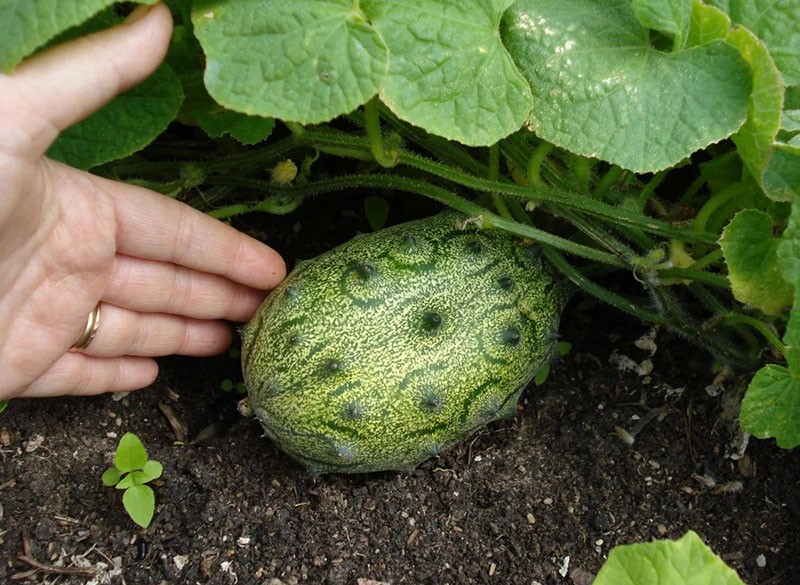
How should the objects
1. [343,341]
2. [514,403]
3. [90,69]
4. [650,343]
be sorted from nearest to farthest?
[90,69]
[343,341]
[514,403]
[650,343]

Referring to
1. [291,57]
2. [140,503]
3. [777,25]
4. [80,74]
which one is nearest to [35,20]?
[80,74]

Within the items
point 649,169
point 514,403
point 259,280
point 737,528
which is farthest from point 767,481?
point 259,280

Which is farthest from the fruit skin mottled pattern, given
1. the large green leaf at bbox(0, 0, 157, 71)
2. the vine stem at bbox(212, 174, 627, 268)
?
the large green leaf at bbox(0, 0, 157, 71)

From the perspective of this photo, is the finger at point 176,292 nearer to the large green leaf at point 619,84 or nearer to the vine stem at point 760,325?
the large green leaf at point 619,84

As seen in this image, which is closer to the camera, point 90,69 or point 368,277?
point 90,69

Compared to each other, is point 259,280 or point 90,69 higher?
point 90,69

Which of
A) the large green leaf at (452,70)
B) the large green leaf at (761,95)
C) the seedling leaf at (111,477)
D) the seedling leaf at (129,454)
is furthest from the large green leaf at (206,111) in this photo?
the large green leaf at (761,95)

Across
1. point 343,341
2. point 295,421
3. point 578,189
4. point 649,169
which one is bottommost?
point 295,421

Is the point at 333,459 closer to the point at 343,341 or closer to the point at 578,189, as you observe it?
the point at 343,341

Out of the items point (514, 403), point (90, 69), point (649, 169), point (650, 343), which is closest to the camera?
point (90, 69)
